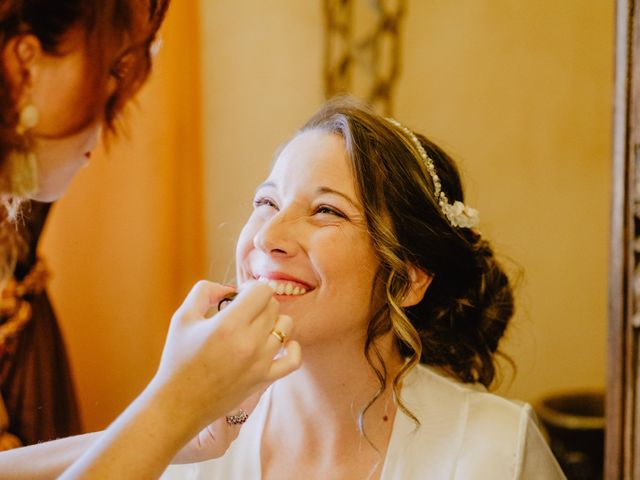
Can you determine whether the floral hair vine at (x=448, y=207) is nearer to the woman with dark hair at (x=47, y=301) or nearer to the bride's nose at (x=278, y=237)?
the bride's nose at (x=278, y=237)

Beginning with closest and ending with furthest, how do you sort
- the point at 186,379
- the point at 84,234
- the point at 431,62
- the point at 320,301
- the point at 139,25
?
the point at 186,379, the point at 139,25, the point at 320,301, the point at 84,234, the point at 431,62

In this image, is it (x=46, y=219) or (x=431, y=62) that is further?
(x=431, y=62)

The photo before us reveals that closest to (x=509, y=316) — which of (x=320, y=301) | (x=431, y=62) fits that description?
(x=320, y=301)

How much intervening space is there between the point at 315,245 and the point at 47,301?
1.60 feet

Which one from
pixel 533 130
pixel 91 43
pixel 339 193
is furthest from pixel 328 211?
pixel 533 130

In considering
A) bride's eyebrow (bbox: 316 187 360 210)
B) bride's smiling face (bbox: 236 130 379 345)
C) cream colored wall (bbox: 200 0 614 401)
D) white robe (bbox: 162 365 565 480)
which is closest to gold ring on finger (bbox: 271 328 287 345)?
bride's smiling face (bbox: 236 130 379 345)

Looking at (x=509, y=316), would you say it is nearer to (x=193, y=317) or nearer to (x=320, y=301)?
(x=320, y=301)

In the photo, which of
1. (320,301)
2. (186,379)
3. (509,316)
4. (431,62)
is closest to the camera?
(186,379)

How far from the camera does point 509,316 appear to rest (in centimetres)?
141

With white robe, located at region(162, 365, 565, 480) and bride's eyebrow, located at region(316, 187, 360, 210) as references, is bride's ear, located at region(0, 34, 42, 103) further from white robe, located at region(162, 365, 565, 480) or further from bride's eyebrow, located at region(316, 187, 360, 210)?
white robe, located at region(162, 365, 565, 480)

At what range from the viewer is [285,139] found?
1.73 meters

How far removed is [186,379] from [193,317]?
9cm

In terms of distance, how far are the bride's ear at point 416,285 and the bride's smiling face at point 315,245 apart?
0.25ft

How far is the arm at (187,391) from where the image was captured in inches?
28.5
